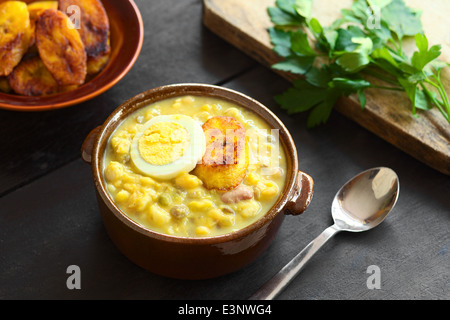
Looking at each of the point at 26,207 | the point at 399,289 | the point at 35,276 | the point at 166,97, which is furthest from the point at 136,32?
the point at 399,289

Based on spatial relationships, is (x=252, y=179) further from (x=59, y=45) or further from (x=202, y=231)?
(x=59, y=45)

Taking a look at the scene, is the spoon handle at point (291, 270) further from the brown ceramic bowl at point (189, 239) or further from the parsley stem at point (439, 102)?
the parsley stem at point (439, 102)

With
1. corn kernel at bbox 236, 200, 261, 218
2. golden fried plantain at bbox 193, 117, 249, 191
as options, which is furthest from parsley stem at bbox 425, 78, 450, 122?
corn kernel at bbox 236, 200, 261, 218

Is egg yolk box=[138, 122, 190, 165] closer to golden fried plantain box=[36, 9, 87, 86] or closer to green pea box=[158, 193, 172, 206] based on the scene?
green pea box=[158, 193, 172, 206]

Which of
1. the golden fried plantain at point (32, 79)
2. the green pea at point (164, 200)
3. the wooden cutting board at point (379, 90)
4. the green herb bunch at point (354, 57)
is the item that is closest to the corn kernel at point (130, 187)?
the green pea at point (164, 200)

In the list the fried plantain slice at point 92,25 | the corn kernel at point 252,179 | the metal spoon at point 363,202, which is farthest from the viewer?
the fried plantain slice at point 92,25

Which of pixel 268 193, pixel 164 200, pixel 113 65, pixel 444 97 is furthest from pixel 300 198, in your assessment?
pixel 113 65
